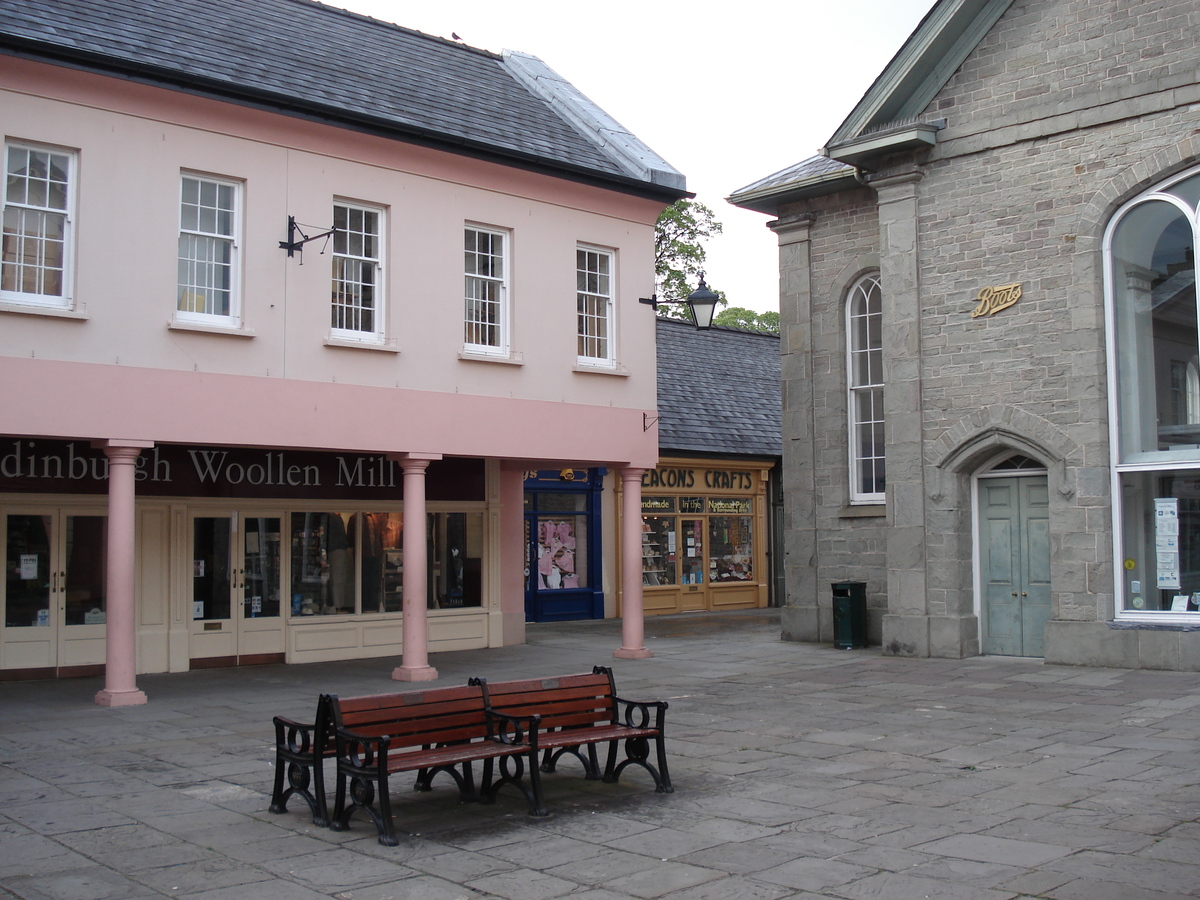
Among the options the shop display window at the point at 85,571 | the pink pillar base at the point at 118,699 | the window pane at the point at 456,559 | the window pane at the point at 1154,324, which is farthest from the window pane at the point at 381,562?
the window pane at the point at 1154,324

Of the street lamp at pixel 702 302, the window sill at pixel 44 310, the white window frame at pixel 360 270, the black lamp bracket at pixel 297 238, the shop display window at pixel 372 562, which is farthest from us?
the shop display window at pixel 372 562

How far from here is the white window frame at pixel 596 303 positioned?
56.8ft

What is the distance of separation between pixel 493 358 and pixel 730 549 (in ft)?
41.9

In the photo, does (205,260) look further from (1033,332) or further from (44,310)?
(1033,332)

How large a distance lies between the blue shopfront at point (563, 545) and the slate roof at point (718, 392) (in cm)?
211

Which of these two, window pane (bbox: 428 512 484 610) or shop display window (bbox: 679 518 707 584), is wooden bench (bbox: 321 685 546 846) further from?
shop display window (bbox: 679 518 707 584)

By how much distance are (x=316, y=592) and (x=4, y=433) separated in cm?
585

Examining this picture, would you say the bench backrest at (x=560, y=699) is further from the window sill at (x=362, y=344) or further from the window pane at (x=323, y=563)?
the window pane at (x=323, y=563)

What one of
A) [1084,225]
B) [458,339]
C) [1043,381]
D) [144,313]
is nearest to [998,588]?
[1043,381]

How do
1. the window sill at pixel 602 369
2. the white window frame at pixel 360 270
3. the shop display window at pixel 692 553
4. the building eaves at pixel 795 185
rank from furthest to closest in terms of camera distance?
the shop display window at pixel 692 553 → the building eaves at pixel 795 185 → the window sill at pixel 602 369 → the white window frame at pixel 360 270

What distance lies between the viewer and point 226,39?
1538 cm

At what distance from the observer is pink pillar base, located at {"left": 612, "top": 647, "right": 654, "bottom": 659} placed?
17214mm

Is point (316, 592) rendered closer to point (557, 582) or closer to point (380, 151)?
point (380, 151)

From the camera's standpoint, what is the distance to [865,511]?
18.6 metres
